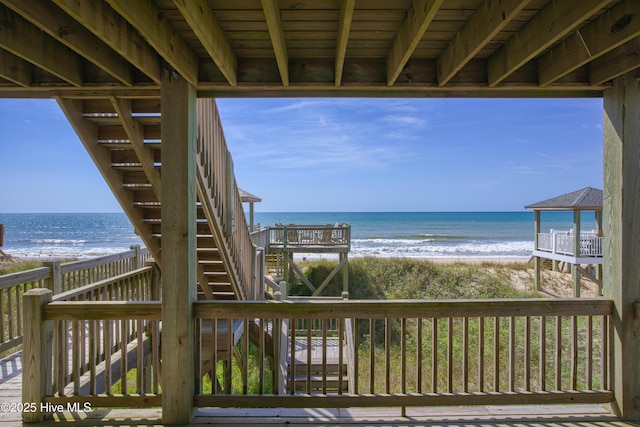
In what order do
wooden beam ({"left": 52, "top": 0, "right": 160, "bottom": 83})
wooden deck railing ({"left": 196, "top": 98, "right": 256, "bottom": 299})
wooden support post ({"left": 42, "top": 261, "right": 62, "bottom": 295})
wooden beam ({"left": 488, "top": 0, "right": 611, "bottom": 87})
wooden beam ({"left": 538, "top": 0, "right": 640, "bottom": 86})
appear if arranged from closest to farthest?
1. wooden beam ({"left": 52, "top": 0, "right": 160, "bottom": 83})
2. wooden beam ({"left": 488, "top": 0, "right": 611, "bottom": 87})
3. wooden beam ({"left": 538, "top": 0, "right": 640, "bottom": 86})
4. wooden deck railing ({"left": 196, "top": 98, "right": 256, "bottom": 299})
5. wooden support post ({"left": 42, "top": 261, "right": 62, "bottom": 295})

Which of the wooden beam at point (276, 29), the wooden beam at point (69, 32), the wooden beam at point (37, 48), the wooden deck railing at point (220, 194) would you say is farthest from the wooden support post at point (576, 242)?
the wooden beam at point (37, 48)

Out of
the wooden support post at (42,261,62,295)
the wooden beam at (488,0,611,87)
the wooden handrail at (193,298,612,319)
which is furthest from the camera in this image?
the wooden support post at (42,261,62,295)

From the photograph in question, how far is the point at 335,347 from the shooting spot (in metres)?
6.52

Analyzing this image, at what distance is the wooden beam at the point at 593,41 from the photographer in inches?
70.4

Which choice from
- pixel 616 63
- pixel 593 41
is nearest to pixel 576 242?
pixel 616 63

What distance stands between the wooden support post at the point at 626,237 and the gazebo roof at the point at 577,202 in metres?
10.3

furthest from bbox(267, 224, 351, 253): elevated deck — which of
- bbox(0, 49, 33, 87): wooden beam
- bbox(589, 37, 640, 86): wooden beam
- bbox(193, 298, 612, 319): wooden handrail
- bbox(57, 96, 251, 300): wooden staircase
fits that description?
bbox(0, 49, 33, 87): wooden beam

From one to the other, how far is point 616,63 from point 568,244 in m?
11.5

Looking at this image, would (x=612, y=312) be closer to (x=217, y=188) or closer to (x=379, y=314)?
(x=379, y=314)

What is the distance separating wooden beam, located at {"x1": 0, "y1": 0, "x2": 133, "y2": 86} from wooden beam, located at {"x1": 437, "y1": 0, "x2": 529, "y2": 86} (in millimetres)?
2230

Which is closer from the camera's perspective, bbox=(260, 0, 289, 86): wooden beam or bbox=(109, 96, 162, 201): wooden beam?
bbox=(260, 0, 289, 86): wooden beam

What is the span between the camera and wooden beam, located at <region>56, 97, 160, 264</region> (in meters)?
2.93

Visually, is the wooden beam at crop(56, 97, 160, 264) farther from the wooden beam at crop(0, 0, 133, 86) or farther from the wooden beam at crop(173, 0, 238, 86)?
the wooden beam at crop(173, 0, 238, 86)

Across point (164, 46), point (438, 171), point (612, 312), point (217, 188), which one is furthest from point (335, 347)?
point (438, 171)
